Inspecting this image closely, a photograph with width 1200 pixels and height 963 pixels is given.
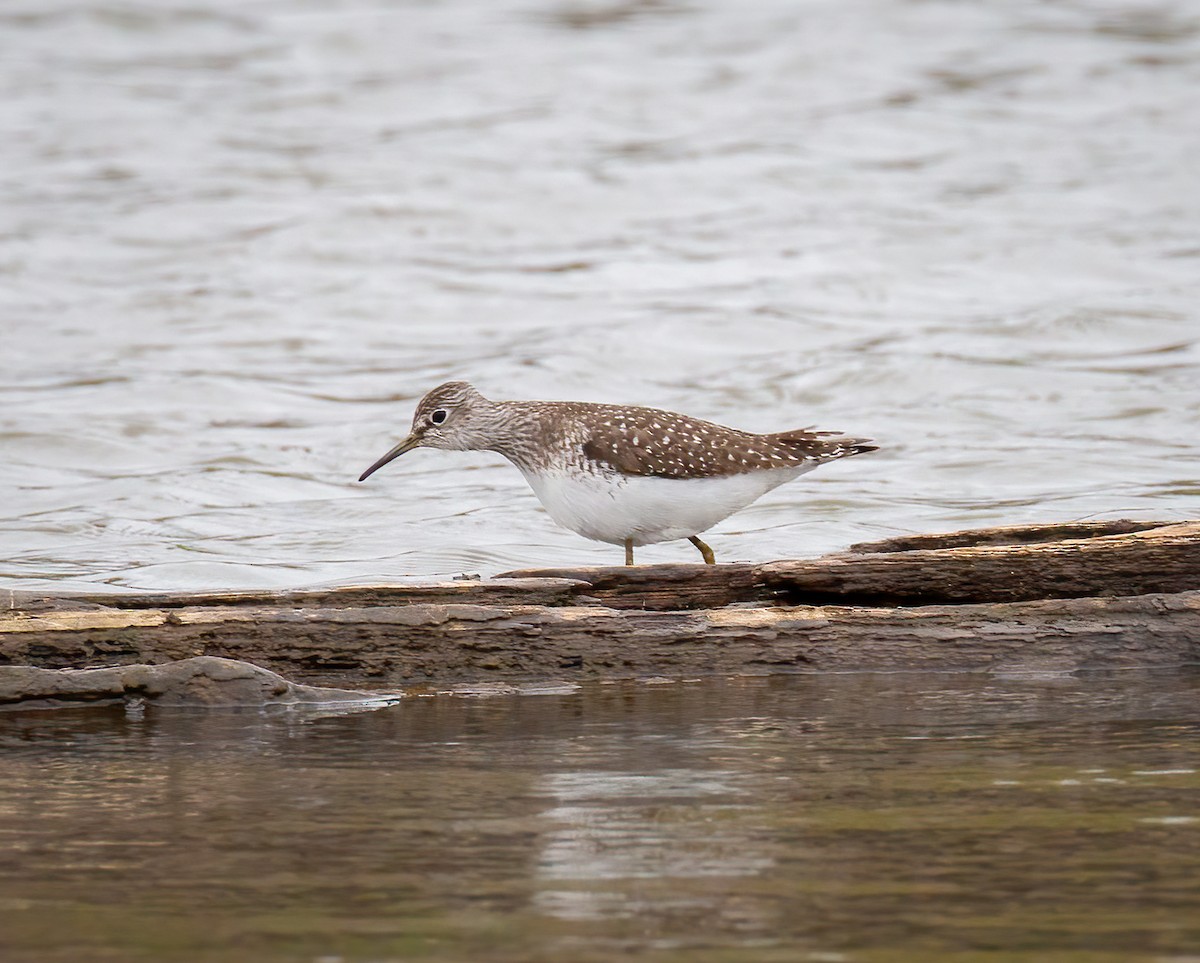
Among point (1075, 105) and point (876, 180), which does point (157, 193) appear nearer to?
point (876, 180)

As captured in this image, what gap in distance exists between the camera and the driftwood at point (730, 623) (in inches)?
262

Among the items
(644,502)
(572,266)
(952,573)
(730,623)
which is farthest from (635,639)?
(572,266)

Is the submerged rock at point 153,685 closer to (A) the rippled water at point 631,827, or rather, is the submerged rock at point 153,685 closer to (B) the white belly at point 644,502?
(A) the rippled water at point 631,827

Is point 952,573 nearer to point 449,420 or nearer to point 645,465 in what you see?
point 645,465

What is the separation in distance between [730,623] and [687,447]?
1.73 meters

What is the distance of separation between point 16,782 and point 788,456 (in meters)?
4.40

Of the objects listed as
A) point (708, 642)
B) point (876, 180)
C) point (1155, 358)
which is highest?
point (876, 180)

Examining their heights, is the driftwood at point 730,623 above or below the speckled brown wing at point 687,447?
below

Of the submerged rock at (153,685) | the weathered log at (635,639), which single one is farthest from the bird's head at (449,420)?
the submerged rock at (153,685)

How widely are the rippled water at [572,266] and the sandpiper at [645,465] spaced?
179 cm

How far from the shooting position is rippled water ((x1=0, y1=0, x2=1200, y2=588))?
12359 mm

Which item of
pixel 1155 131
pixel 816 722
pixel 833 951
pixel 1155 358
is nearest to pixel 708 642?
pixel 816 722

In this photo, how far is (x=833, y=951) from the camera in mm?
3662

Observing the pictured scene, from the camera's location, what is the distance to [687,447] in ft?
27.7
